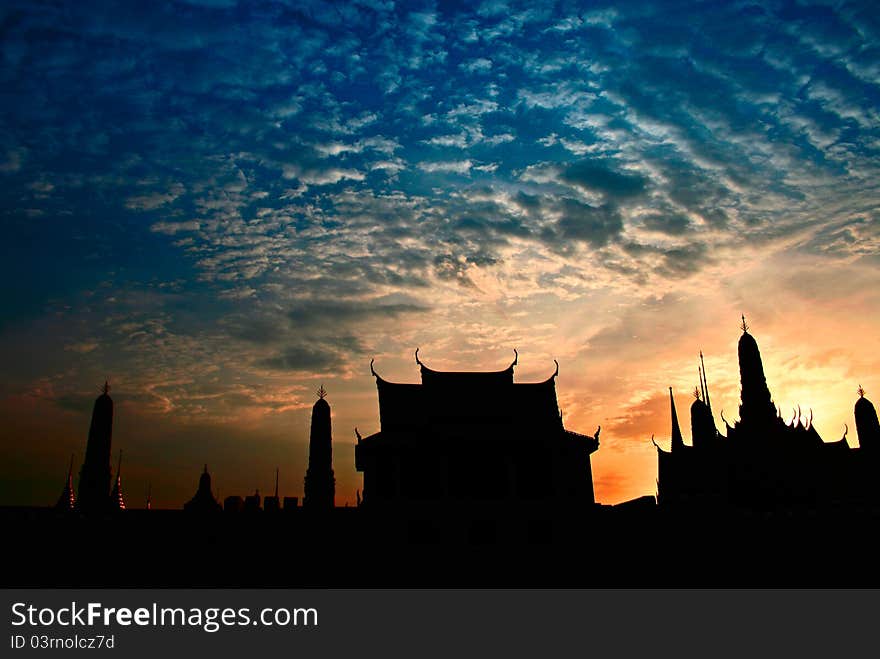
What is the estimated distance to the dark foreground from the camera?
2420 cm

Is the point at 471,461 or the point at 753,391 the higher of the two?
the point at 753,391

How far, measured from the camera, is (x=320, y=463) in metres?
33.4

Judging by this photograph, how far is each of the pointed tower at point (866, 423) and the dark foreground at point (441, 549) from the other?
31.6 m

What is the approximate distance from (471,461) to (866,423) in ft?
147

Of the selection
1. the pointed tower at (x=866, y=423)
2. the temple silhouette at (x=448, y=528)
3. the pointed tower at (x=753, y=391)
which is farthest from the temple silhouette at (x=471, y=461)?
the pointed tower at (x=866, y=423)

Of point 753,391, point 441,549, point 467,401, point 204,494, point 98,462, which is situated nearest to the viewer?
point 441,549

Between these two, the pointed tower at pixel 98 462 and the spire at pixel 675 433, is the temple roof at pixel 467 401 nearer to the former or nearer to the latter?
the pointed tower at pixel 98 462

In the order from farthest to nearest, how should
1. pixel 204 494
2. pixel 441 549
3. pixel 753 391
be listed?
pixel 753 391, pixel 204 494, pixel 441 549

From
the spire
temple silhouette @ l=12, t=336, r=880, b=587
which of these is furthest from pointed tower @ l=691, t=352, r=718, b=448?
temple silhouette @ l=12, t=336, r=880, b=587

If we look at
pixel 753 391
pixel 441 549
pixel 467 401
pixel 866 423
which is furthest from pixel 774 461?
Result: pixel 441 549

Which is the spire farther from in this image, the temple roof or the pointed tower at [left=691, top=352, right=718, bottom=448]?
the temple roof

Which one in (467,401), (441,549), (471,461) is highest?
(467,401)

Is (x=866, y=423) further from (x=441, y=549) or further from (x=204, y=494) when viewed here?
(x=204, y=494)

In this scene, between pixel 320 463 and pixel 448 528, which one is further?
pixel 320 463
